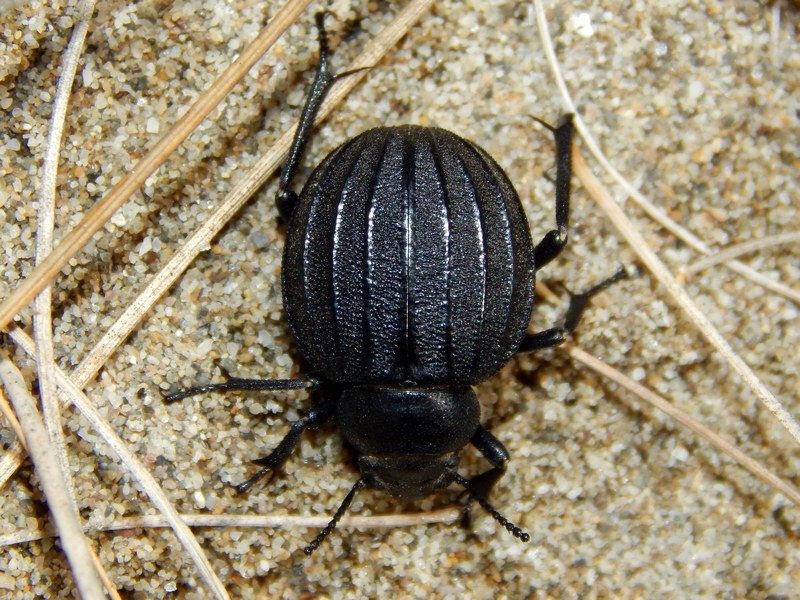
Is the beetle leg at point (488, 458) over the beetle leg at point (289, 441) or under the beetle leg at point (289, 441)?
under

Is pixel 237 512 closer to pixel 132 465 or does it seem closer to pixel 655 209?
pixel 132 465

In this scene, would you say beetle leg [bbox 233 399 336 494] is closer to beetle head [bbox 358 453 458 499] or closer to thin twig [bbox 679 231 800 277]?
beetle head [bbox 358 453 458 499]

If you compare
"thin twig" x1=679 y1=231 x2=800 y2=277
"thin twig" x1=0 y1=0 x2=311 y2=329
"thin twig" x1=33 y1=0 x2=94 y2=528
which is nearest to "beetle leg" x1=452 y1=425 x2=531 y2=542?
"thin twig" x1=679 y1=231 x2=800 y2=277

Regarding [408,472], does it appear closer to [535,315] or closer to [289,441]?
[289,441]

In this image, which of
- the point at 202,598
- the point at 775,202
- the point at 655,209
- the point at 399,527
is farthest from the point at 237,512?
the point at 775,202

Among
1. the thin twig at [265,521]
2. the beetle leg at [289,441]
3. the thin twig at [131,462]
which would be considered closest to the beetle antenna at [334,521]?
the thin twig at [265,521]

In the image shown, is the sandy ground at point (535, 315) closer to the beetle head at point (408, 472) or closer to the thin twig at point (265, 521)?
the thin twig at point (265, 521)

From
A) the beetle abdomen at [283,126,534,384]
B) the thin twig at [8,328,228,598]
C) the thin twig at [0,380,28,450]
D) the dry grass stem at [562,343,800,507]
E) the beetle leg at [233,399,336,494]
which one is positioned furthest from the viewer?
the dry grass stem at [562,343,800,507]

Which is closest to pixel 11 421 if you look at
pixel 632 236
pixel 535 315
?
pixel 535 315

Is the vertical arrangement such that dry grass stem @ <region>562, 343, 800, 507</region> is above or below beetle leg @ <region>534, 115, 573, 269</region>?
below
